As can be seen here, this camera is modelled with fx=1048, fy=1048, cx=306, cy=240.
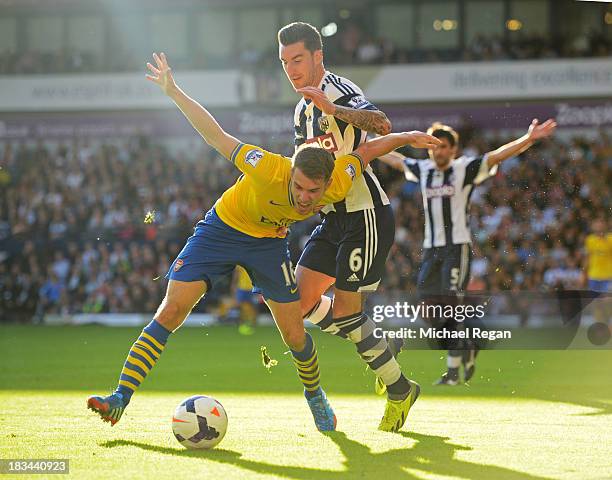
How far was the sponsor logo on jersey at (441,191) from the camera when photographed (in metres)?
9.49

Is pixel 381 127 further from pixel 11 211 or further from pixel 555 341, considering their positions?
pixel 11 211

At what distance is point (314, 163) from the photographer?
5340 millimetres

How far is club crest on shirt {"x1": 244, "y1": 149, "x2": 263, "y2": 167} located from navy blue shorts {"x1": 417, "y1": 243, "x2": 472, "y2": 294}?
13.4 feet

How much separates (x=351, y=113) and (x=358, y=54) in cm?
1869

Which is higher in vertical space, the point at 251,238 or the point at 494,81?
the point at 494,81

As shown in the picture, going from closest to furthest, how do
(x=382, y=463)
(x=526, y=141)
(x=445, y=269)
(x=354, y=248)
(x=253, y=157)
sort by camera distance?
(x=382, y=463)
(x=253, y=157)
(x=354, y=248)
(x=526, y=141)
(x=445, y=269)

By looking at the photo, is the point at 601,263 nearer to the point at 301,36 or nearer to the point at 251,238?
the point at 301,36

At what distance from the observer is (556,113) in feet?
71.9

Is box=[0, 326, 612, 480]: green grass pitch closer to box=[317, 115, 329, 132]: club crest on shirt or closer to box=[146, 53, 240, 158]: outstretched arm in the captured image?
box=[146, 53, 240, 158]: outstretched arm

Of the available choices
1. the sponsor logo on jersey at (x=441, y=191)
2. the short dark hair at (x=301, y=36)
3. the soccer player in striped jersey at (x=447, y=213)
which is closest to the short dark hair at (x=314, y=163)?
the short dark hair at (x=301, y=36)

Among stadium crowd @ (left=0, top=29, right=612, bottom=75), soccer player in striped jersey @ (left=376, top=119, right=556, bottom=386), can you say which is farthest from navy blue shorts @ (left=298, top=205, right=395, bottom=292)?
stadium crowd @ (left=0, top=29, right=612, bottom=75)

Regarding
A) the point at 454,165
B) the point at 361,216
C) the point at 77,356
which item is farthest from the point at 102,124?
the point at 361,216

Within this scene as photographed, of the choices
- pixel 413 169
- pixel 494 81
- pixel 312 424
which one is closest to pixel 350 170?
pixel 312 424

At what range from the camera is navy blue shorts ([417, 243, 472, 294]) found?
9.32m
